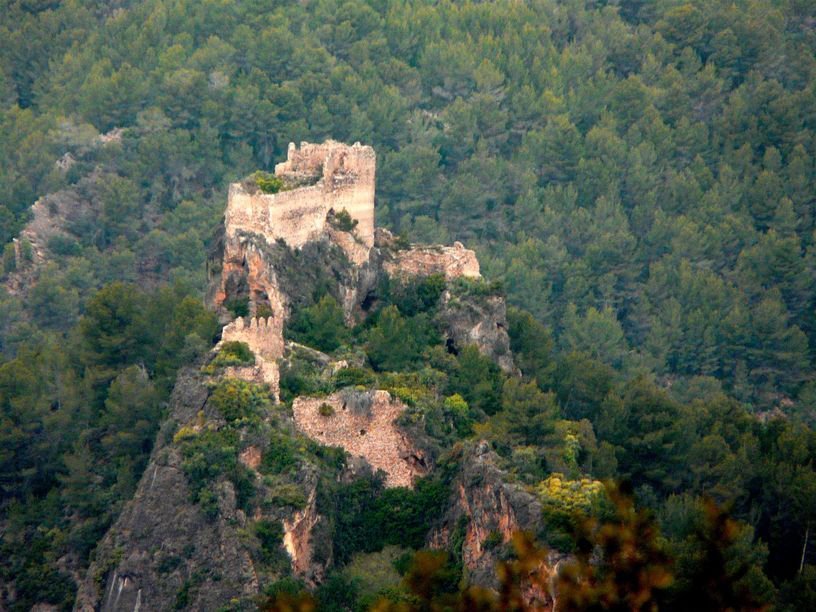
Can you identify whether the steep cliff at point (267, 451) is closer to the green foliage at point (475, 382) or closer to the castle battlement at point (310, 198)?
the castle battlement at point (310, 198)

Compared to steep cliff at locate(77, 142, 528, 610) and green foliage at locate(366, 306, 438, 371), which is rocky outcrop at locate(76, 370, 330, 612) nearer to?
steep cliff at locate(77, 142, 528, 610)

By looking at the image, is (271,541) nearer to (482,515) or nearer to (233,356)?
(482,515)

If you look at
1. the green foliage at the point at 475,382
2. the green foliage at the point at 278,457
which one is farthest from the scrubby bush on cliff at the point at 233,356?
the green foliage at the point at 475,382

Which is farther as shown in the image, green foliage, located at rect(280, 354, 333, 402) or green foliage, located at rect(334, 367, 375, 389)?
green foliage, located at rect(334, 367, 375, 389)

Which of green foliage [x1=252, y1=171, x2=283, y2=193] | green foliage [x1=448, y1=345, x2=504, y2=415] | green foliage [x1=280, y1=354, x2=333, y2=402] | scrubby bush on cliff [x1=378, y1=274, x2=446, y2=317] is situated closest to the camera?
green foliage [x1=280, y1=354, x2=333, y2=402]

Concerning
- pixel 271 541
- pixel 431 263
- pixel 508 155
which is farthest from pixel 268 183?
pixel 508 155

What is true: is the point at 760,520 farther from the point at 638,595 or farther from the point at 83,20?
the point at 83,20

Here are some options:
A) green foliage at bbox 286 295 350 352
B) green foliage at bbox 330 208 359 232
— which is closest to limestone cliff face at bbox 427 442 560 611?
green foliage at bbox 286 295 350 352
